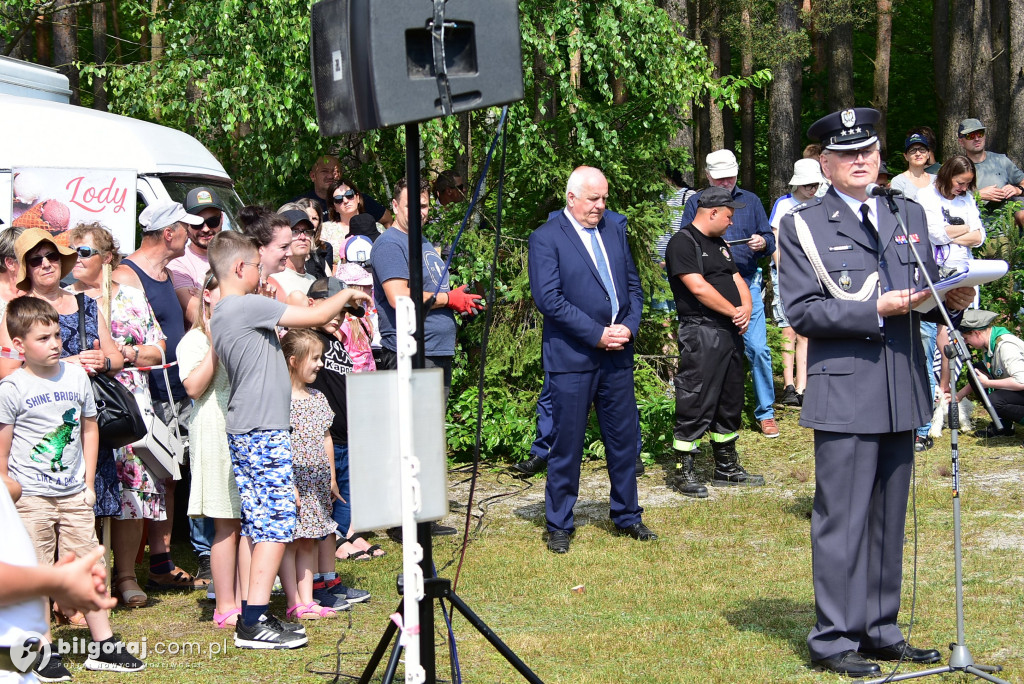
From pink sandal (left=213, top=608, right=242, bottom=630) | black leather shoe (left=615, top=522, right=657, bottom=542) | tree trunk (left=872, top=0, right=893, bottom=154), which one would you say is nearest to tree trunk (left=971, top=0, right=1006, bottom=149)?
tree trunk (left=872, top=0, right=893, bottom=154)

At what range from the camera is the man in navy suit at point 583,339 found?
23.2 feet

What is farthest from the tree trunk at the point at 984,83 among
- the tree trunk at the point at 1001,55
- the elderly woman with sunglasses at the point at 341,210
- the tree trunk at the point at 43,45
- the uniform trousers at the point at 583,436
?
the tree trunk at the point at 43,45

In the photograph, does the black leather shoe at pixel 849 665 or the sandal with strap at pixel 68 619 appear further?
the sandal with strap at pixel 68 619

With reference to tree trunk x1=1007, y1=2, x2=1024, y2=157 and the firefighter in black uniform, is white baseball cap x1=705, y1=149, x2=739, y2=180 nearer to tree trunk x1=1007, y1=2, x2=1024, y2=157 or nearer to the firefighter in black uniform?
the firefighter in black uniform

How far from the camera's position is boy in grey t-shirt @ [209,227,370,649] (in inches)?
211

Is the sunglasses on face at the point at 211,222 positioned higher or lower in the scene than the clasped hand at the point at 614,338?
higher

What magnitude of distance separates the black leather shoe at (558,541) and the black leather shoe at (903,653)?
90.9 inches

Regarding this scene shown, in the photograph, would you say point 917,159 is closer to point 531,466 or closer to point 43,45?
point 531,466

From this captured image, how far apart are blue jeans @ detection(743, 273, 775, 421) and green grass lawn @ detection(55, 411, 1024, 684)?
1274mm

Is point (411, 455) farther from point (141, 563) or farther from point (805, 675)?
point (141, 563)

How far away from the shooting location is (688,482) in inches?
326

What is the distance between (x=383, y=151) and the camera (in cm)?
1113

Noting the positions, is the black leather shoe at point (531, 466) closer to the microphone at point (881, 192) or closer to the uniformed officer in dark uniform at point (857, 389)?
the uniformed officer in dark uniform at point (857, 389)

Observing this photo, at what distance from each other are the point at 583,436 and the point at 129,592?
272 cm
